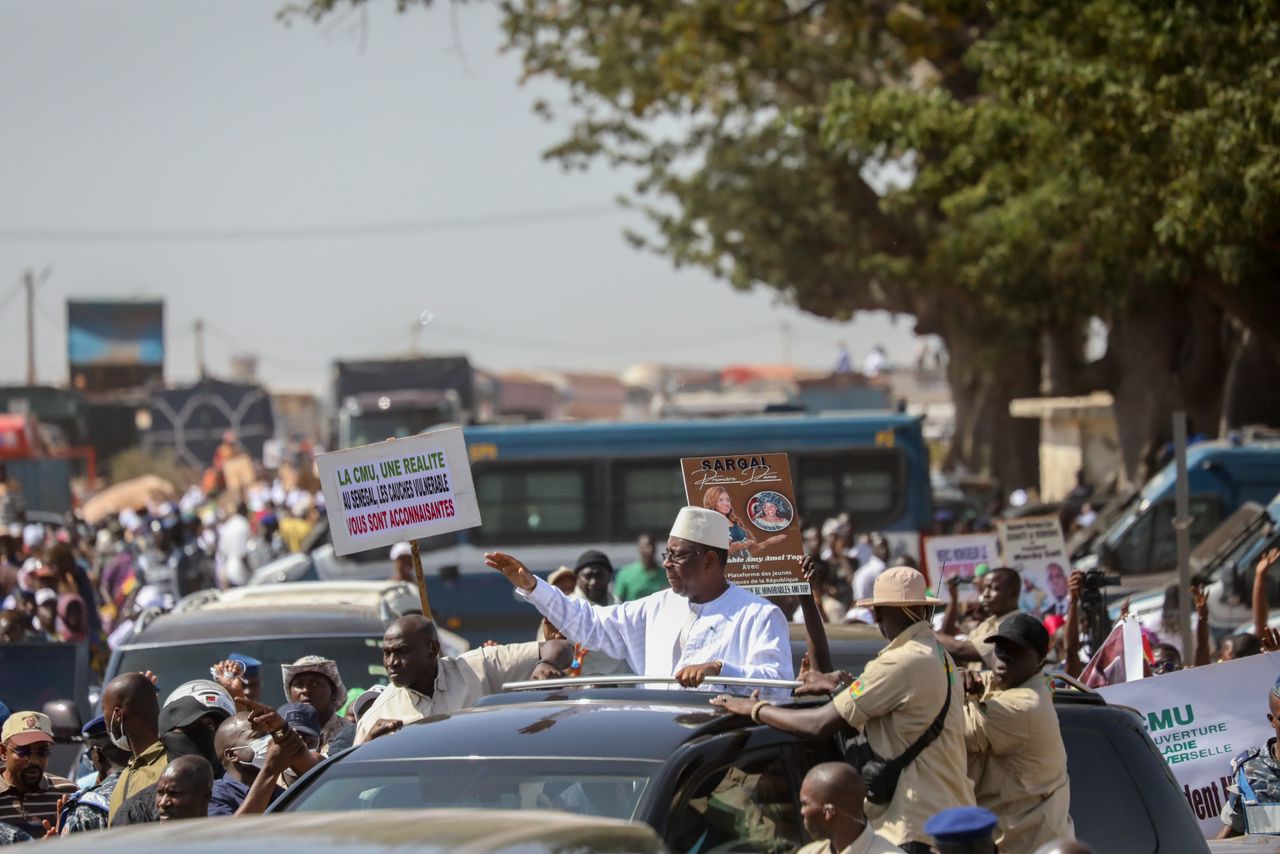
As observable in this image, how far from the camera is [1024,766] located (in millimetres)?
5582

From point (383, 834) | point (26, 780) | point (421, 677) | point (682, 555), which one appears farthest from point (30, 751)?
point (383, 834)

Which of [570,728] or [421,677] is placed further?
[421,677]

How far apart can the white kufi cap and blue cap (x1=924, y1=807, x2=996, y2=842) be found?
2.28 m

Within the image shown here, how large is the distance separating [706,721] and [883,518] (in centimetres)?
1435

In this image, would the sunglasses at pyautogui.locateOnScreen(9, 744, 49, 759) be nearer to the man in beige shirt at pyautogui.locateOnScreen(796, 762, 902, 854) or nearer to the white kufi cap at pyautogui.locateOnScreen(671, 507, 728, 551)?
the white kufi cap at pyautogui.locateOnScreen(671, 507, 728, 551)

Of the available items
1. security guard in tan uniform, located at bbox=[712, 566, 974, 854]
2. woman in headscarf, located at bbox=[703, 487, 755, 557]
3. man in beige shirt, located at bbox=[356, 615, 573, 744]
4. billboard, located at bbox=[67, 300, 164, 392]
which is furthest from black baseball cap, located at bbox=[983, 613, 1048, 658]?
billboard, located at bbox=[67, 300, 164, 392]

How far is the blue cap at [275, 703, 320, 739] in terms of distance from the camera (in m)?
6.50

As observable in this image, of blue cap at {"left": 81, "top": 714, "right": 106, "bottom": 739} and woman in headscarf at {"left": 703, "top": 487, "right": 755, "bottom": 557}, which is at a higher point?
woman in headscarf at {"left": 703, "top": 487, "right": 755, "bottom": 557}

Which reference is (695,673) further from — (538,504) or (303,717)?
(538,504)

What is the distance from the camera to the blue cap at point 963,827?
397 centimetres

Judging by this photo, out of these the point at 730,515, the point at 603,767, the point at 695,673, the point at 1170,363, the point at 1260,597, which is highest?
the point at 1170,363

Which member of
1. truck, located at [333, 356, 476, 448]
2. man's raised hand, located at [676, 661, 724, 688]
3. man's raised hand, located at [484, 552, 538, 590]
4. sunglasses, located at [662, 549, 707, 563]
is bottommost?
man's raised hand, located at [676, 661, 724, 688]

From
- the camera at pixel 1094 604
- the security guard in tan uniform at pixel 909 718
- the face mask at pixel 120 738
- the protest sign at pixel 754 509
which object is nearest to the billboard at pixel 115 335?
the camera at pixel 1094 604

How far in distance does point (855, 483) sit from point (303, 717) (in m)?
12.8
